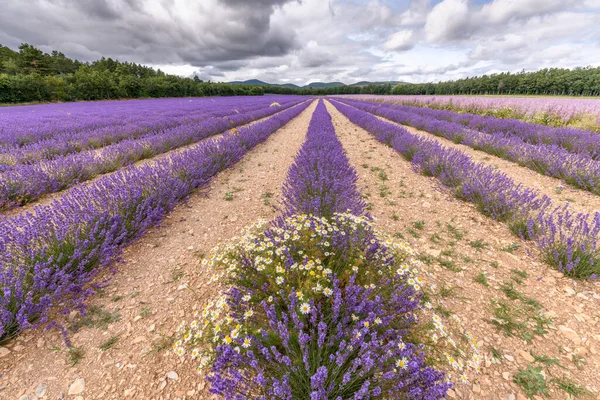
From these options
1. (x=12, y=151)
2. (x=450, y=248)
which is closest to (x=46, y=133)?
(x=12, y=151)

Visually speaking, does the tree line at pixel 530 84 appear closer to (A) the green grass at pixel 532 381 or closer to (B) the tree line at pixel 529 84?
(B) the tree line at pixel 529 84

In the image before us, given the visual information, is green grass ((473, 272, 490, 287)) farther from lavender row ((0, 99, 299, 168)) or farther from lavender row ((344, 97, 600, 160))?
lavender row ((0, 99, 299, 168))

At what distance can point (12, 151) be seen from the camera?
213 inches

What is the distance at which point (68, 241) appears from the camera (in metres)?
2.33

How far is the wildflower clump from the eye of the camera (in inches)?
45.7

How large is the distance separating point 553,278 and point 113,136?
11.0 metres

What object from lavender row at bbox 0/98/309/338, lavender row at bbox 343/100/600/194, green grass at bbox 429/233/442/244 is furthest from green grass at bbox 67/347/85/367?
lavender row at bbox 343/100/600/194

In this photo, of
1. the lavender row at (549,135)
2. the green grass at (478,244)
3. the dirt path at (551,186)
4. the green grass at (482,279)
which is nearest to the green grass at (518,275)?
the green grass at (482,279)

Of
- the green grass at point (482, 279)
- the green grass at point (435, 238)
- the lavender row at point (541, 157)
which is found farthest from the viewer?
the lavender row at point (541, 157)

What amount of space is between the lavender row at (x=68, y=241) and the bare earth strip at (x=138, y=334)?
208 mm

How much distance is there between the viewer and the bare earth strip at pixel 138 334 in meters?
1.48

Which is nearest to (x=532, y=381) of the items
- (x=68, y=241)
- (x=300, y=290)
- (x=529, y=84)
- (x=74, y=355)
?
(x=300, y=290)

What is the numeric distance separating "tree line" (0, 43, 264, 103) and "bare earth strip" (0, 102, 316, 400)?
128 ft

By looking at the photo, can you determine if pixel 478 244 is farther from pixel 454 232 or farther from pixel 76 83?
pixel 76 83
